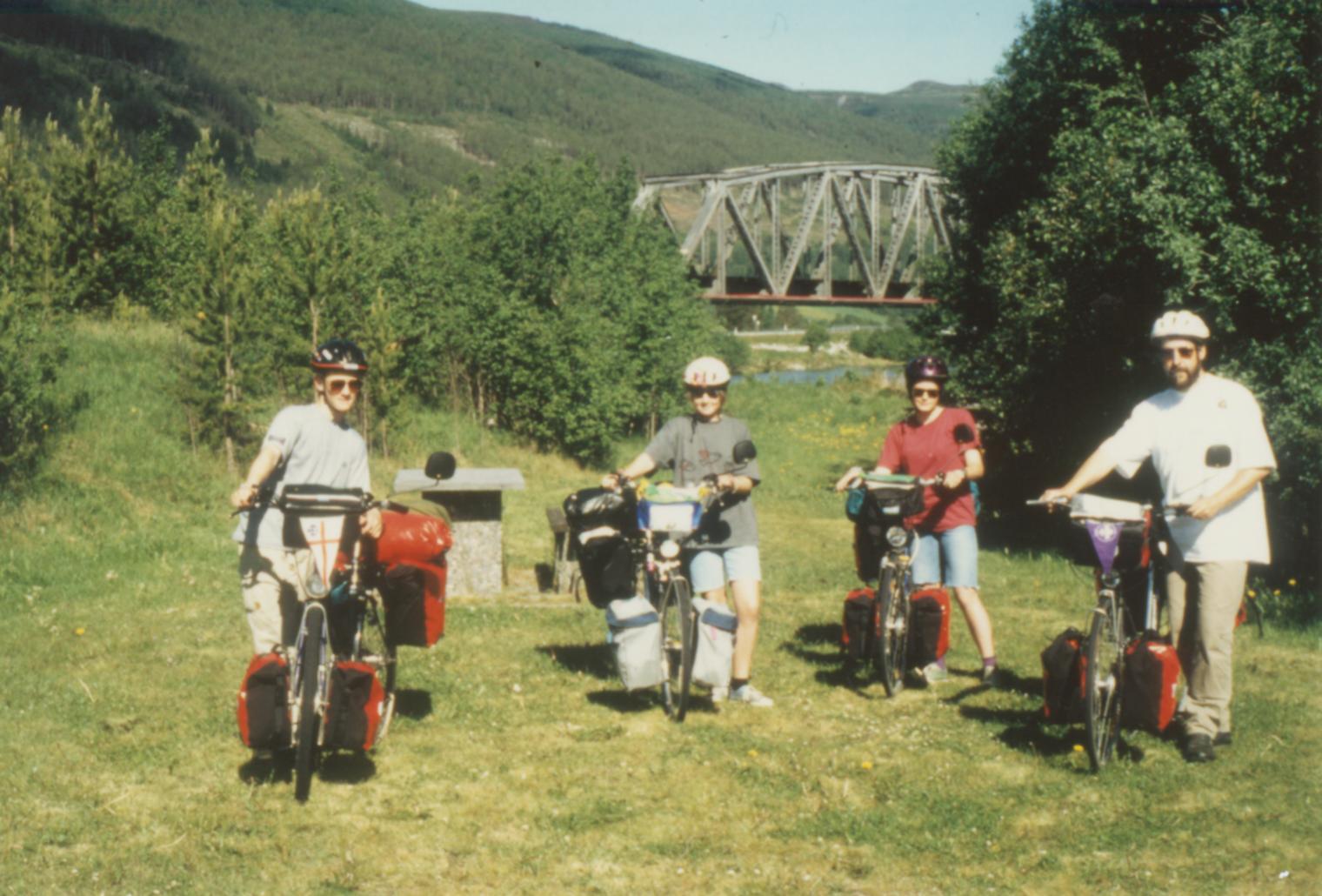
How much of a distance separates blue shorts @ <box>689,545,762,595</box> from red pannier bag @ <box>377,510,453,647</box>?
1580 millimetres

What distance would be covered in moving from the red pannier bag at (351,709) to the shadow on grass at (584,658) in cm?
291

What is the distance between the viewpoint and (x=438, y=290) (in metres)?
33.1

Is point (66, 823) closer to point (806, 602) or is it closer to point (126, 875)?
point (126, 875)

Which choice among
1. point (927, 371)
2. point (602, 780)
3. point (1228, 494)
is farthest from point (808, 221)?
point (602, 780)

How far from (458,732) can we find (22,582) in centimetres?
651

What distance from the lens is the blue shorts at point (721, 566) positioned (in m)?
7.45

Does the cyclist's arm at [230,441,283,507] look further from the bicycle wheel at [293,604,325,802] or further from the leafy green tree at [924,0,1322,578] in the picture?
the leafy green tree at [924,0,1322,578]

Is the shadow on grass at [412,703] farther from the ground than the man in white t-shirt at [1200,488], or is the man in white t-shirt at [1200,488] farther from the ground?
the man in white t-shirt at [1200,488]

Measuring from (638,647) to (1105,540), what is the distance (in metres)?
2.57

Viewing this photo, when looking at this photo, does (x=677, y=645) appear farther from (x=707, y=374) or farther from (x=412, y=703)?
(x=412, y=703)

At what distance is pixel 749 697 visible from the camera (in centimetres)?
786

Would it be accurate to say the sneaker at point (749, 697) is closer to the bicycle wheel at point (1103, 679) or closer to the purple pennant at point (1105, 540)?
the bicycle wheel at point (1103, 679)

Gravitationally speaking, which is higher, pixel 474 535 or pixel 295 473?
pixel 295 473

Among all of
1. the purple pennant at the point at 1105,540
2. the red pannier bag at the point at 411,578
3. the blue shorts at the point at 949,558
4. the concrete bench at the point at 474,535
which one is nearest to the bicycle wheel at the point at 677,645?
the red pannier bag at the point at 411,578
